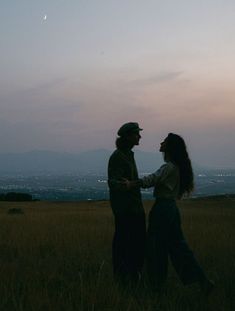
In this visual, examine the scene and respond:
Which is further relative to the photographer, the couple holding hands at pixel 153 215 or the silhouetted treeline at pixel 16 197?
the silhouetted treeline at pixel 16 197

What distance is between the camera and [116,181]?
22.3 ft

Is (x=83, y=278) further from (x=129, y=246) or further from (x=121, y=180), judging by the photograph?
(x=121, y=180)

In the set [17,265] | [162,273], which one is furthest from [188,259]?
[17,265]

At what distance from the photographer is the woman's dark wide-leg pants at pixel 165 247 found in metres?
6.89

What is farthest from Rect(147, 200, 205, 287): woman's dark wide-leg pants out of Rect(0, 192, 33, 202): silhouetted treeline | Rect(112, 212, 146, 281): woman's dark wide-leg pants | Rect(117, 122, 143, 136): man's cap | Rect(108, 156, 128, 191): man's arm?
Rect(0, 192, 33, 202): silhouetted treeline

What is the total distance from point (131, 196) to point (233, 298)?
1.55 metres

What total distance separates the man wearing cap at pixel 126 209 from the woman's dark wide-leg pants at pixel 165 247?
14cm

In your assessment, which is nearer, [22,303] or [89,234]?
[22,303]

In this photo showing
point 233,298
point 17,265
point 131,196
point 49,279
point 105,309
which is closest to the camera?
point 105,309

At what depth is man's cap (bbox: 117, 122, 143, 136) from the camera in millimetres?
6934

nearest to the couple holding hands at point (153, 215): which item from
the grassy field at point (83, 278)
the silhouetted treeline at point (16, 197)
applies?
the grassy field at point (83, 278)

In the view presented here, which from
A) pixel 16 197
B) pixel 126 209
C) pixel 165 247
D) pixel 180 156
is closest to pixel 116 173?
pixel 126 209

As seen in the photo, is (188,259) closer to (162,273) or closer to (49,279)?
(162,273)

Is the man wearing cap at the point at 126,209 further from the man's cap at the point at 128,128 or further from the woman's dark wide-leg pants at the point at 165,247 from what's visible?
the woman's dark wide-leg pants at the point at 165,247
